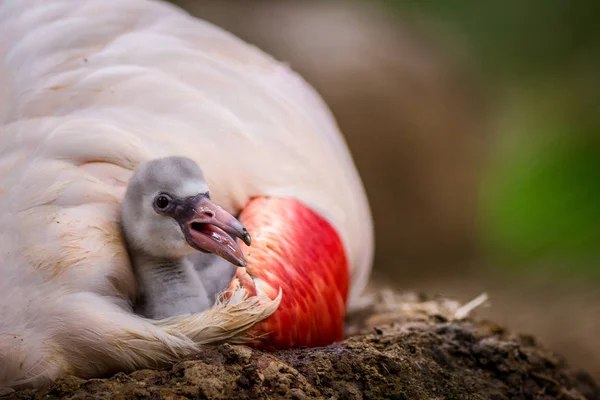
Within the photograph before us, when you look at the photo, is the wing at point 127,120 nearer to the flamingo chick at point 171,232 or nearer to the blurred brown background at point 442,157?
the flamingo chick at point 171,232

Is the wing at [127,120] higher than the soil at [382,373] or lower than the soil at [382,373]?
higher

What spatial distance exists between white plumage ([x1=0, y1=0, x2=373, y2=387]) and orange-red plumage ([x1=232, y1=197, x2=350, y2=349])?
61 millimetres

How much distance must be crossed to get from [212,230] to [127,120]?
399mm

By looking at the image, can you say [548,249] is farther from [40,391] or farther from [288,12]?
[40,391]

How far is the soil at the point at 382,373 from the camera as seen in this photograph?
1.45 metres

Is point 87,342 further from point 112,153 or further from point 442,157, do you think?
point 442,157

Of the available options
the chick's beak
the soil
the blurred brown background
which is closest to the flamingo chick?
the chick's beak

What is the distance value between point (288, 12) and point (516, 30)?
97.5 inches

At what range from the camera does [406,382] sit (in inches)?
64.2

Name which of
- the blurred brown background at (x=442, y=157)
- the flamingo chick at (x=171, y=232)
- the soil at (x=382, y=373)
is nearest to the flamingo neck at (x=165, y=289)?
the flamingo chick at (x=171, y=232)

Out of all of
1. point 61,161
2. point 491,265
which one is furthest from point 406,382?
point 491,265

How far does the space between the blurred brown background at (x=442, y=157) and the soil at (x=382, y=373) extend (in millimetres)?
2275

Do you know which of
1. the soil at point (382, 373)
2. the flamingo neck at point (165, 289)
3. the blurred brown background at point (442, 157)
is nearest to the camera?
the soil at point (382, 373)

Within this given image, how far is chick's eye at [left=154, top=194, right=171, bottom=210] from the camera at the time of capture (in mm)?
1521
